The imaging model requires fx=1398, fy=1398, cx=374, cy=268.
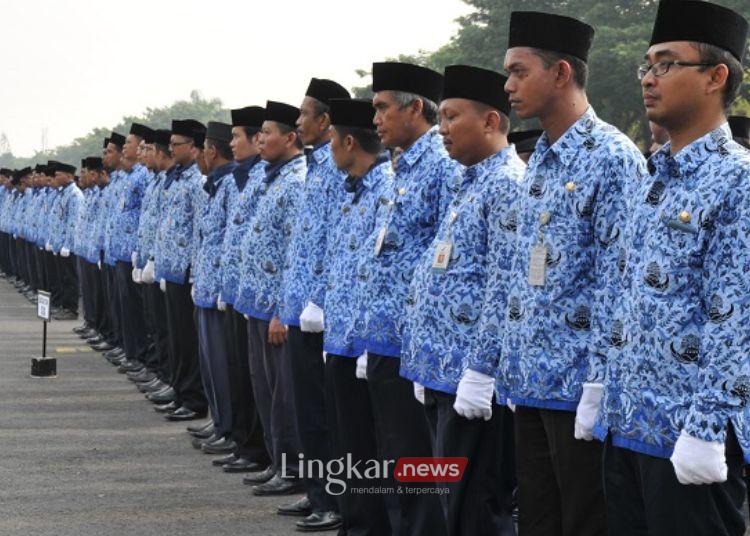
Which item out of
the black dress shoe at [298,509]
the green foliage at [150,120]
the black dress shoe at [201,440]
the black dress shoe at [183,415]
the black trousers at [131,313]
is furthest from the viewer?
the green foliage at [150,120]

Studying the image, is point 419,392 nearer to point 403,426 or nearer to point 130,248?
point 403,426

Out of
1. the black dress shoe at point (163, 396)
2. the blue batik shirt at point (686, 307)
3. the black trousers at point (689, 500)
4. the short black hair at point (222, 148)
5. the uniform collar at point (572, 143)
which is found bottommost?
the black dress shoe at point (163, 396)

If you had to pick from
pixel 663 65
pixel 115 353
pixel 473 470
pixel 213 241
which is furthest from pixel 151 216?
pixel 663 65

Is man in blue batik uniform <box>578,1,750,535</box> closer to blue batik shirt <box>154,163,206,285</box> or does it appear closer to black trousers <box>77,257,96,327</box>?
blue batik shirt <box>154,163,206,285</box>

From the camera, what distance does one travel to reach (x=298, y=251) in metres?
7.34

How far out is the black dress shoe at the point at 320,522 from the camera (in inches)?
280

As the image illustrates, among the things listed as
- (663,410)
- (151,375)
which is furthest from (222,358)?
(663,410)

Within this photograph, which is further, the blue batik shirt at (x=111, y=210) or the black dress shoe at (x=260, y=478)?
the blue batik shirt at (x=111, y=210)

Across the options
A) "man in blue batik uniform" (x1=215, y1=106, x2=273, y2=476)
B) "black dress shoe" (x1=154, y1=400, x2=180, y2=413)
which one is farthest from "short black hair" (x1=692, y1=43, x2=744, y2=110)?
"black dress shoe" (x1=154, y1=400, x2=180, y2=413)

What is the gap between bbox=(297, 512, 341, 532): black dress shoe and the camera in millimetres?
7121

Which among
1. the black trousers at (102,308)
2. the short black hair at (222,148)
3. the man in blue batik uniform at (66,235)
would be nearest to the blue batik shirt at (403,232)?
the short black hair at (222,148)

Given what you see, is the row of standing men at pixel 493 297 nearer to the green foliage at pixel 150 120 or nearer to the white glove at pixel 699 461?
the white glove at pixel 699 461

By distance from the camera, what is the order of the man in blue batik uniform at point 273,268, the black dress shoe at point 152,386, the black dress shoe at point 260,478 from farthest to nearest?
the black dress shoe at point 152,386
the black dress shoe at point 260,478
the man in blue batik uniform at point 273,268

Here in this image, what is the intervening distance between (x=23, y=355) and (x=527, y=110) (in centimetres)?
1264
